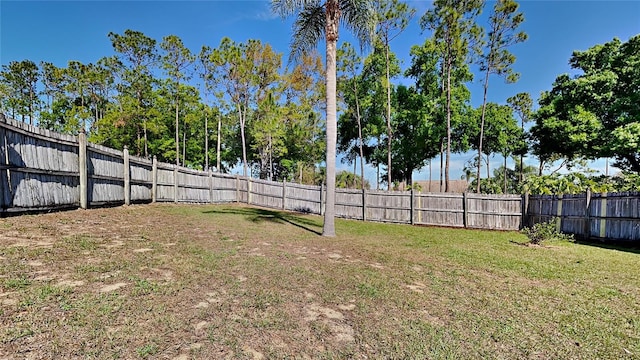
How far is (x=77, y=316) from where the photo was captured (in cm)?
247

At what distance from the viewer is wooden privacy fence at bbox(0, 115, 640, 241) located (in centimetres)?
569

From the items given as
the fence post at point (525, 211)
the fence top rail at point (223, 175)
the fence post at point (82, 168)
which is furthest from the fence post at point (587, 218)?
the fence top rail at point (223, 175)

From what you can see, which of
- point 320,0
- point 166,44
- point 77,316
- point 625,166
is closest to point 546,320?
point 77,316

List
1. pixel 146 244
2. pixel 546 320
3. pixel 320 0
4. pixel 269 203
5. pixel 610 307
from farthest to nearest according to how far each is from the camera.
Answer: pixel 269 203
pixel 320 0
pixel 146 244
pixel 610 307
pixel 546 320

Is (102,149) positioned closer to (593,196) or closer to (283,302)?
(283,302)

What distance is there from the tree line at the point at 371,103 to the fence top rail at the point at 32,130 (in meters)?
11.3

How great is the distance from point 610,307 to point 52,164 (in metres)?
9.64

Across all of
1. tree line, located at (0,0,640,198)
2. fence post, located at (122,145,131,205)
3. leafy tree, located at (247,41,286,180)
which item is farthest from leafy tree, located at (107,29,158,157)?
fence post, located at (122,145,131,205)

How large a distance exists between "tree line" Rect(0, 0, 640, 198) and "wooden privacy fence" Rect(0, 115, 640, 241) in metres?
2.82

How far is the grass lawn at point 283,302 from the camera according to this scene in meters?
2.35

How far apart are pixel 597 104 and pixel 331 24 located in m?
16.6

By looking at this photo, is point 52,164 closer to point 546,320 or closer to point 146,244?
point 146,244

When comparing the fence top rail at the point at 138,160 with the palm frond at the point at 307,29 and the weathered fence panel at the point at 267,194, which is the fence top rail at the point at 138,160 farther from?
the weathered fence panel at the point at 267,194

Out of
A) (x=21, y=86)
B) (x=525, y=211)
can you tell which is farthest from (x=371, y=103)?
(x=21, y=86)
